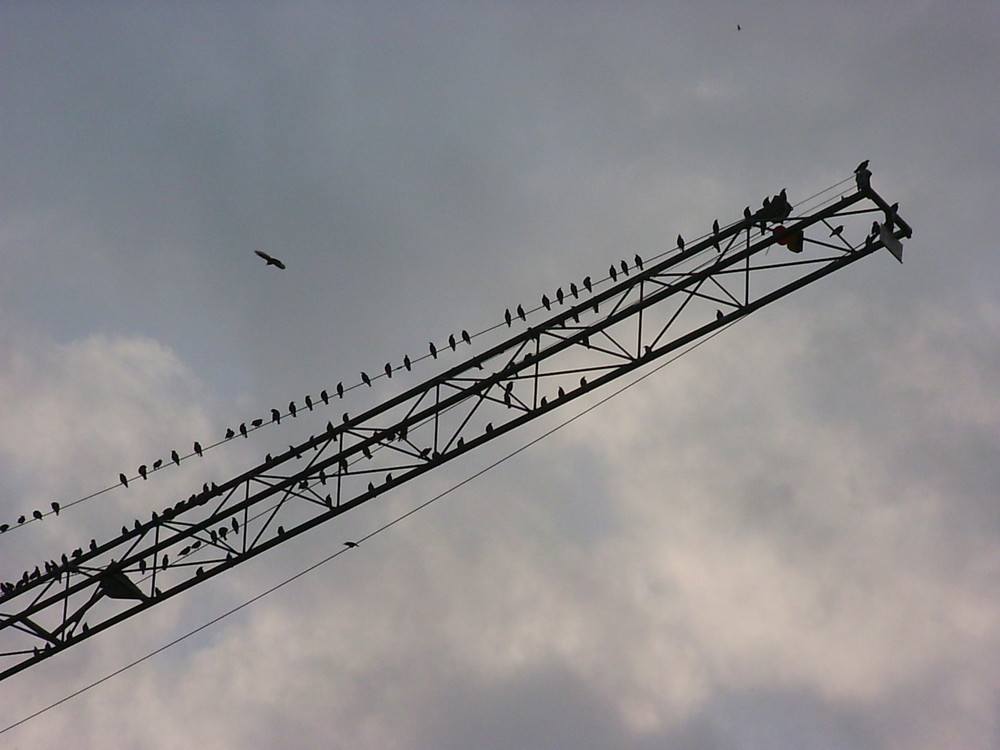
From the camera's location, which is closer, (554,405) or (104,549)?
(554,405)

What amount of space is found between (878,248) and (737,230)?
3022 mm

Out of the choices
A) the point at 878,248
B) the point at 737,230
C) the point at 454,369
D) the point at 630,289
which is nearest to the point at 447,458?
the point at 454,369

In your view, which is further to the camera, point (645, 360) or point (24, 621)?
point (24, 621)

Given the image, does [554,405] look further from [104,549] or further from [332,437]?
[104,549]

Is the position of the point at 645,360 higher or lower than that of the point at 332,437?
lower

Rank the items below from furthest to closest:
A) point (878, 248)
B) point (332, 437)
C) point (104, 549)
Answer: point (104, 549), point (332, 437), point (878, 248)

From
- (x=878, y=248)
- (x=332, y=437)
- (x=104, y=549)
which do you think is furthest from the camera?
(x=104, y=549)

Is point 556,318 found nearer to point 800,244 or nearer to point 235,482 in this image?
point 800,244

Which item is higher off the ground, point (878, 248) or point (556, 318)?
point (556, 318)

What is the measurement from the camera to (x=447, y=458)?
25.2 m

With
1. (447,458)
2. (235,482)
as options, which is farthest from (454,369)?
(235,482)

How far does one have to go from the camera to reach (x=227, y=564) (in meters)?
26.5

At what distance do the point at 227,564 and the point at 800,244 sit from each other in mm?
15274

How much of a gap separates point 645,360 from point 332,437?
764 cm
